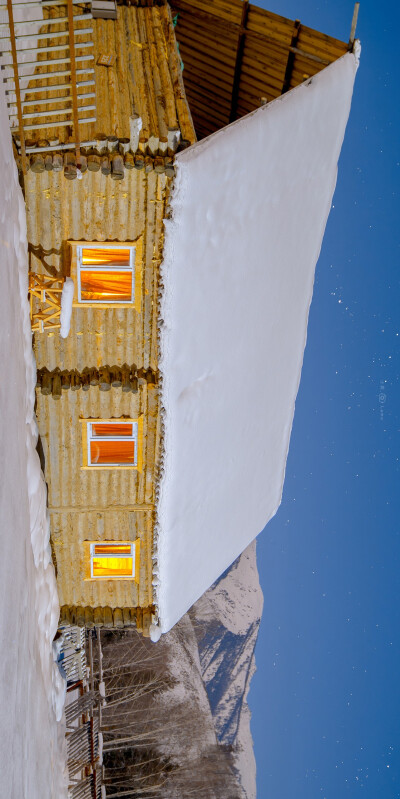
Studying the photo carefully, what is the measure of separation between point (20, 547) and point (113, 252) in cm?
381

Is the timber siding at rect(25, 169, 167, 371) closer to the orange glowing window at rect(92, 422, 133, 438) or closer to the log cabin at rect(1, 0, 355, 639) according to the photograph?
the log cabin at rect(1, 0, 355, 639)

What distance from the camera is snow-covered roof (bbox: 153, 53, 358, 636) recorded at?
916 centimetres

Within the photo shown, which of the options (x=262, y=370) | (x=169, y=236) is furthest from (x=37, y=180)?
(x=262, y=370)

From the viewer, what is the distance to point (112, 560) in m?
11.3

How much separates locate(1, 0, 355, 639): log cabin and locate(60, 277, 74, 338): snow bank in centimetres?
2

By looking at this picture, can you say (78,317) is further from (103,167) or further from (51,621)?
(51,621)

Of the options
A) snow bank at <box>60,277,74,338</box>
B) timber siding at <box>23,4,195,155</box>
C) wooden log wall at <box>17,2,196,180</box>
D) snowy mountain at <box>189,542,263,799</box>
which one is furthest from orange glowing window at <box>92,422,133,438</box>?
snowy mountain at <box>189,542,263,799</box>

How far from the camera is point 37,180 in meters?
8.66

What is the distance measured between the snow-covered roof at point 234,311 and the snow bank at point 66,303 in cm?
119

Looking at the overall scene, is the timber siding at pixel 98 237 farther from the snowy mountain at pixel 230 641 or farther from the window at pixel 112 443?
the snowy mountain at pixel 230 641

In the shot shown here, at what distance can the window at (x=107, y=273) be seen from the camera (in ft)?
30.0

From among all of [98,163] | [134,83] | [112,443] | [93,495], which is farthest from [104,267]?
[93,495]

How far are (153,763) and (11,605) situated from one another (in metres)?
13.1

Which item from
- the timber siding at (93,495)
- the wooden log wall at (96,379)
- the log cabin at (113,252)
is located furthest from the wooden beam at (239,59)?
the timber siding at (93,495)
